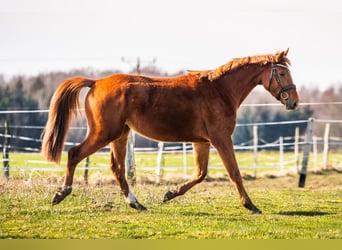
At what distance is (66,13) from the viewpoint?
8.91 meters

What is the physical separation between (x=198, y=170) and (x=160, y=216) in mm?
1163

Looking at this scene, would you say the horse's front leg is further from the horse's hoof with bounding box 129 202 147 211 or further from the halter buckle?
the horse's hoof with bounding box 129 202 147 211

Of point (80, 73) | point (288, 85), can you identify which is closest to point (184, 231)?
point (288, 85)

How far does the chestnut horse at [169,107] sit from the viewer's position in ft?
23.2

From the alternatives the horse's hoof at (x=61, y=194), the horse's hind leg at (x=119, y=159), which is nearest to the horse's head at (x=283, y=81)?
the horse's hind leg at (x=119, y=159)

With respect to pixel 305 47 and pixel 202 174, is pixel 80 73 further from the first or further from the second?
pixel 202 174

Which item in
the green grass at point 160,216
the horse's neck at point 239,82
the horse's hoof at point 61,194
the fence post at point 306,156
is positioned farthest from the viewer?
the fence post at point 306,156

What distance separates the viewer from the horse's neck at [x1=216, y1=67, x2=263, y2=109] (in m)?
7.40

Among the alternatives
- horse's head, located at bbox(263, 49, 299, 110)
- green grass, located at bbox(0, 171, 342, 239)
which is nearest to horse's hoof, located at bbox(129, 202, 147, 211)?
green grass, located at bbox(0, 171, 342, 239)

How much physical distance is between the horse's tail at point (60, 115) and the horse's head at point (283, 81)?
7.59 ft

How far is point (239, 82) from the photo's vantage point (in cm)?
745

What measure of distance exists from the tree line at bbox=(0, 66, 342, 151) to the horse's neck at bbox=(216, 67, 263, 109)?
830 centimetres

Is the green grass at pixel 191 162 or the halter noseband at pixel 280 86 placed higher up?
→ the halter noseband at pixel 280 86

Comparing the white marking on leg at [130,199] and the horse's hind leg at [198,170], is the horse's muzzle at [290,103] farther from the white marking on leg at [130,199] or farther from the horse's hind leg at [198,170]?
the white marking on leg at [130,199]
